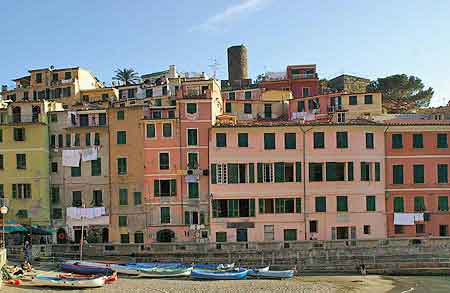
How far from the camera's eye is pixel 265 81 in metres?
79.4

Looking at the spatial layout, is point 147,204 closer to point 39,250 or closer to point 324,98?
point 39,250

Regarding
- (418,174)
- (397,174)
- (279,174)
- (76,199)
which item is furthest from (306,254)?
(76,199)

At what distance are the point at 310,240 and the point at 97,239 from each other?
18.5 meters

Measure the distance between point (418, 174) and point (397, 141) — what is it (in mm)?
3339

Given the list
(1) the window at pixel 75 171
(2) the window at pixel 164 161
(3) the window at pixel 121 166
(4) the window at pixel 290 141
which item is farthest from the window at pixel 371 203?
(1) the window at pixel 75 171

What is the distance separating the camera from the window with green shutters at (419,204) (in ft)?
168

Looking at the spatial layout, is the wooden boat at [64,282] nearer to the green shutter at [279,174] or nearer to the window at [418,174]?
the green shutter at [279,174]

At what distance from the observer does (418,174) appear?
5147cm

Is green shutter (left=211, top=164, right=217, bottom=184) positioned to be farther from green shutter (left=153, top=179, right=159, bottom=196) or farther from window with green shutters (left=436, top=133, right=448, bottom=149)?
window with green shutters (left=436, top=133, right=448, bottom=149)

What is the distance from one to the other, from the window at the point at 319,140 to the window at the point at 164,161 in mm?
12695

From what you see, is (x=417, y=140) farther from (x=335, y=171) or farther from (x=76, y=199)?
(x=76, y=199)

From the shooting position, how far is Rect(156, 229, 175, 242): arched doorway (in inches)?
2028

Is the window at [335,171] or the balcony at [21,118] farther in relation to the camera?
the balcony at [21,118]

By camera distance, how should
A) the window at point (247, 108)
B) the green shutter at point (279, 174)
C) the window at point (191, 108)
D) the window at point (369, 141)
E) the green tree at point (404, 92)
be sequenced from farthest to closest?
the green tree at point (404, 92) → the window at point (247, 108) → the window at point (191, 108) → the window at point (369, 141) → the green shutter at point (279, 174)
